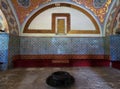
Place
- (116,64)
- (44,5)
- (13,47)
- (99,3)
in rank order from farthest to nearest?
(44,5) → (99,3) → (13,47) → (116,64)

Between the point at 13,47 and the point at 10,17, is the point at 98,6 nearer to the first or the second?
the point at 10,17

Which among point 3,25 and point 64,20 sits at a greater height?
point 64,20

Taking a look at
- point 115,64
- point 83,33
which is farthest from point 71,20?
point 115,64

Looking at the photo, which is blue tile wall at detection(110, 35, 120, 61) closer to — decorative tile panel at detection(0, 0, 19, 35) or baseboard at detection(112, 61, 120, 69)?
baseboard at detection(112, 61, 120, 69)

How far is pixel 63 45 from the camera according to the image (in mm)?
6227

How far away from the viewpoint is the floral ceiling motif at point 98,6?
5533 mm

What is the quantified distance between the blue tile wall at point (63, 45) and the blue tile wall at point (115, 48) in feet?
2.55

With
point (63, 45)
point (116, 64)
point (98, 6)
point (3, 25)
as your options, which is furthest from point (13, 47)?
point (116, 64)

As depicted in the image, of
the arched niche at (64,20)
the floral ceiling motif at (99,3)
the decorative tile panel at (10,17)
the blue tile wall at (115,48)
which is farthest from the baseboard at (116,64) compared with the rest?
the decorative tile panel at (10,17)

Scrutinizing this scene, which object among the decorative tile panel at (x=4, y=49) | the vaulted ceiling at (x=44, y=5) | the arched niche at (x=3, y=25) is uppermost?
the vaulted ceiling at (x=44, y=5)

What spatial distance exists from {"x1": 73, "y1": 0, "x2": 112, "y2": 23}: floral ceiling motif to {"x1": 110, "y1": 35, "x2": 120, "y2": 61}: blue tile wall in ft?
3.83

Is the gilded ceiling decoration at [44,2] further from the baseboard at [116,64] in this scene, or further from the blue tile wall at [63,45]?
the baseboard at [116,64]

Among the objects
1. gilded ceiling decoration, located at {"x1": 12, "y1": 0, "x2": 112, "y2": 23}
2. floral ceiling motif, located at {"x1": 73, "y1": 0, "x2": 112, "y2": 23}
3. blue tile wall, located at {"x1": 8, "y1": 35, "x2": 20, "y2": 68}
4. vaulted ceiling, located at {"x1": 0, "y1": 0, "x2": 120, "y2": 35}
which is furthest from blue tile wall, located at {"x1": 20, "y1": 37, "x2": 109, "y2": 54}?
floral ceiling motif, located at {"x1": 73, "y1": 0, "x2": 112, "y2": 23}

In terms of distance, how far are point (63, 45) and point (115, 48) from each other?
238 centimetres
